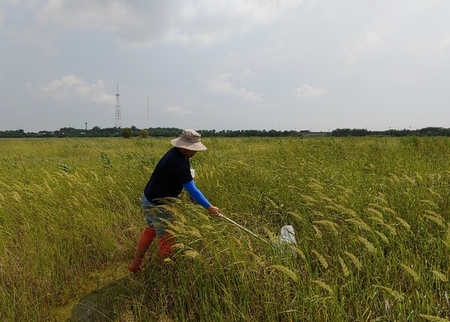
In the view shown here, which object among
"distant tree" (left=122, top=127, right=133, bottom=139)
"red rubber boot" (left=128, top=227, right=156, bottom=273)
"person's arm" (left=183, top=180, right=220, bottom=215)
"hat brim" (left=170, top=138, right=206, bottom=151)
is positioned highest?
"distant tree" (left=122, top=127, right=133, bottom=139)

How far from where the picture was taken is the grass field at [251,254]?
6.27ft

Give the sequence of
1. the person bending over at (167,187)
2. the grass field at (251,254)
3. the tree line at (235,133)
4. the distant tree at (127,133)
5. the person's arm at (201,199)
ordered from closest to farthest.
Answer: the grass field at (251,254), the person's arm at (201,199), the person bending over at (167,187), the tree line at (235,133), the distant tree at (127,133)

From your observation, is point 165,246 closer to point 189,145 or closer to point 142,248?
point 142,248

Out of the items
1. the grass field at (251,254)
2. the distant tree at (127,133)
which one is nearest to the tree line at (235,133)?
the distant tree at (127,133)

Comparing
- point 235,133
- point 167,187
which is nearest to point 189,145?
point 167,187

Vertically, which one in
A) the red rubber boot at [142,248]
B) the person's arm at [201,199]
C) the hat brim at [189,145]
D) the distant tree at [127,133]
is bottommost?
the red rubber boot at [142,248]

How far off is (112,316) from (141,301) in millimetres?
273

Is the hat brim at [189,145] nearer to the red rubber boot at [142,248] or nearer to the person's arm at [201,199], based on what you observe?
the person's arm at [201,199]

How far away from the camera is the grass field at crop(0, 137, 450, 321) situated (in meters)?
1.91

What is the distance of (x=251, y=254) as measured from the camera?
2.26m

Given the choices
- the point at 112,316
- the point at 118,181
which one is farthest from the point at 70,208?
the point at 112,316

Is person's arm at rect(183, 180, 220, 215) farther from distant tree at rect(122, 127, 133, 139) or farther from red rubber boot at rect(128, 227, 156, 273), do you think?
distant tree at rect(122, 127, 133, 139)

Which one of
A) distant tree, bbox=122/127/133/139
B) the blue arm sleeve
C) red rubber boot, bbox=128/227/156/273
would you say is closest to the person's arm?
the blue arm sleeve

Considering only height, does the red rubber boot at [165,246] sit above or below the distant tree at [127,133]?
below
